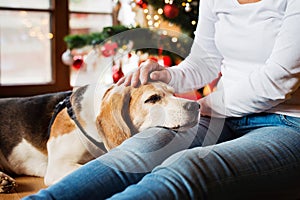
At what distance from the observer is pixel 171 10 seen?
2.29 meters

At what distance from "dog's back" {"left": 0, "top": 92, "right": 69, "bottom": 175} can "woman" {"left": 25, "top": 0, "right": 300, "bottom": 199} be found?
808 millimetres

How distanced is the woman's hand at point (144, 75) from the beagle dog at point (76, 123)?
0.04ft

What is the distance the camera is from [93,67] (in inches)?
46.0

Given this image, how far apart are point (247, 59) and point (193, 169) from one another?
1.36 ft

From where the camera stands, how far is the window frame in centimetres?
334

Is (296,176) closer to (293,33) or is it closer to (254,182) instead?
(254,182)

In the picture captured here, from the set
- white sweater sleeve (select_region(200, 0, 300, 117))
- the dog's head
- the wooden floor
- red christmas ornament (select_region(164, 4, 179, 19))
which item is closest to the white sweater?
white sweater sleeve (select_region(200, 0, 300, 117))

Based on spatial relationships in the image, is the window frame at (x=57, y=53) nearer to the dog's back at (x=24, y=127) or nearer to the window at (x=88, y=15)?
the window at (x=88, y=15)

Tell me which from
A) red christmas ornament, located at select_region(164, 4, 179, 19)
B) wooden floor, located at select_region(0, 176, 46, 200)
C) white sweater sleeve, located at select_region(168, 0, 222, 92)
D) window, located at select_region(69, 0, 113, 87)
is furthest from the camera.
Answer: window, located at select_region(69, 0, 113, 87)

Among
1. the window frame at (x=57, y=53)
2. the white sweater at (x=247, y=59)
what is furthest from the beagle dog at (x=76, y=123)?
the window frame at (x=57, y=53)

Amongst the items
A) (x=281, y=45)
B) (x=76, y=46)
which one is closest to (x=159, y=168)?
(x=281, y=45)

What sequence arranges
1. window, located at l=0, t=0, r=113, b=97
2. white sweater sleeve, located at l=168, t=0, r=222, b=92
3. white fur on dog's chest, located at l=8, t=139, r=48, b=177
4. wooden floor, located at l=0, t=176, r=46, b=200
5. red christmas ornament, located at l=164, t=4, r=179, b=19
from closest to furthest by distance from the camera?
white sweater sleeve, located at l=168, t=0, r=222, b=92
wooden floor, located at l=0, t=176, r=46, b=200
white fur on dog's chest, located at l=8, t=139, r=48, b=177
red christmas ornament, located at l=164, t=4, r=179, b=19
window, located at l=0, t=0, r=113, b=97

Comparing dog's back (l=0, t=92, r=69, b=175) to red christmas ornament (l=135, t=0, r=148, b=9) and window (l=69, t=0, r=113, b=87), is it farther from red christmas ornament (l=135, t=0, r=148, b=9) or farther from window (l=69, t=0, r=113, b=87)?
window (l=69, t=0, r=113, b=87)

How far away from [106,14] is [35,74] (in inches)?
30.2
